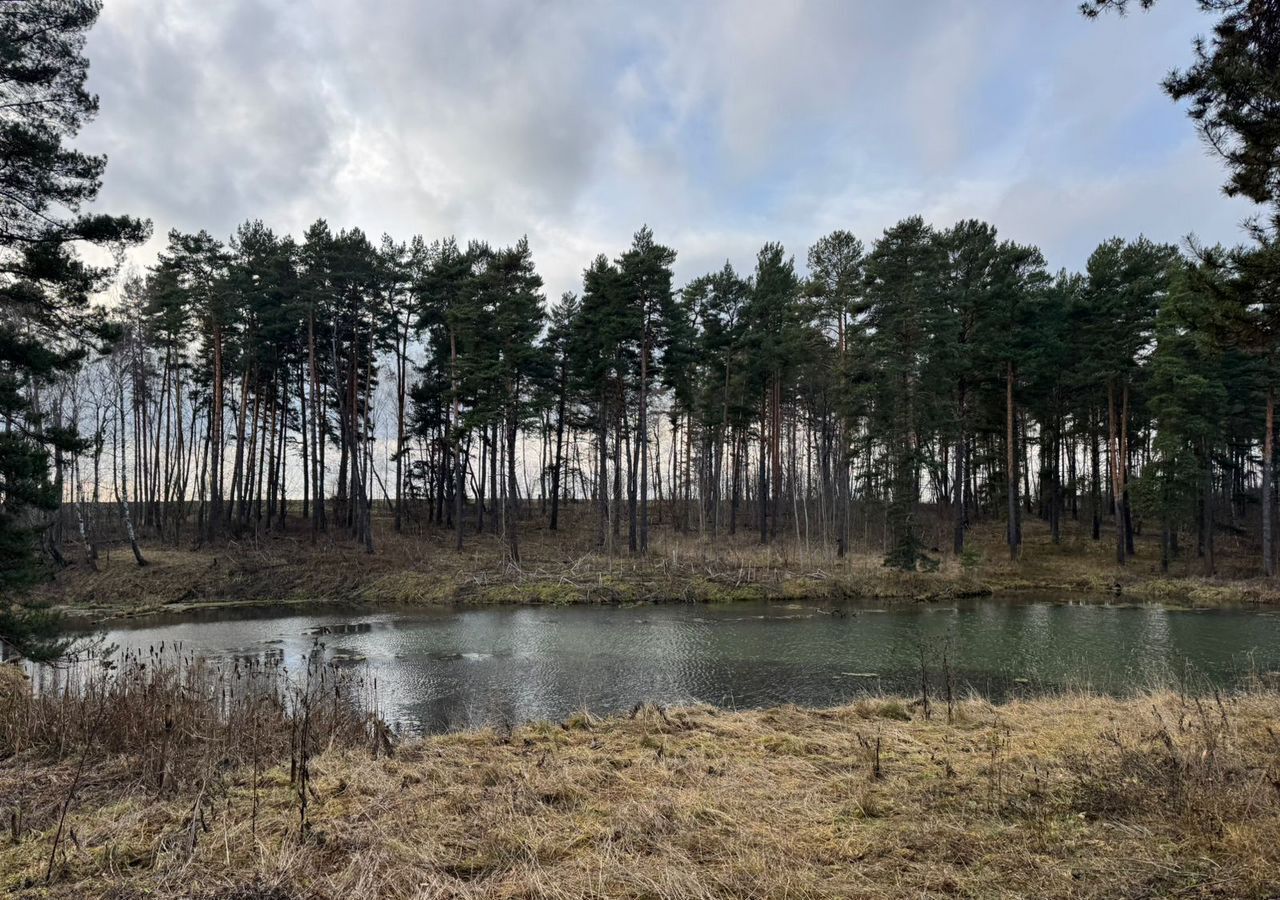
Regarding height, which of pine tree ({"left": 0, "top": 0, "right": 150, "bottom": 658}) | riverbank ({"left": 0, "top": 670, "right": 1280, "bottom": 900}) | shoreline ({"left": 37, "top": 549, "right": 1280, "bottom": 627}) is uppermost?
pine tree ({"left": 0, "top": 0, "right": 150, "bottom": 658})

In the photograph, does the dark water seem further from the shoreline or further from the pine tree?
the pine tree

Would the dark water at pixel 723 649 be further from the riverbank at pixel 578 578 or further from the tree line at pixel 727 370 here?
the tree line at pixel 727 370

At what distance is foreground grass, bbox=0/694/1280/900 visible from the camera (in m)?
3.49

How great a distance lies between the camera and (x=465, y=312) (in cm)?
2894

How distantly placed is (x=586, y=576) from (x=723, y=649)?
11663 mm

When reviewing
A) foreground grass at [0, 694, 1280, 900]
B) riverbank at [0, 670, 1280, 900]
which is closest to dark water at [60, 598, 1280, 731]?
riverbank at [0, 670, 1280, 900]

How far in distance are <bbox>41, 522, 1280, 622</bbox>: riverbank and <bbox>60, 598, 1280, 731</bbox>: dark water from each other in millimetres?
2233

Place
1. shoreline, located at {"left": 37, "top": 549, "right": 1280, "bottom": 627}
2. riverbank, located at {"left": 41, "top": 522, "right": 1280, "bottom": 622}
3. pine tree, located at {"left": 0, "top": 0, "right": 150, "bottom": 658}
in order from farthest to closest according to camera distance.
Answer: riverbank, located at {"left": 41, "top": 522, "right": 1280, "bottom": 622} → shoreline, located at {"left": 37, "top": 549, "right": 1280, "bottom": 627} → pine tree, located at {"left": 0, "top": 0, "right": 150, "bottom": 658}

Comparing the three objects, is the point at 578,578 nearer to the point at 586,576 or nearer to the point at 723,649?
the point at 586,576

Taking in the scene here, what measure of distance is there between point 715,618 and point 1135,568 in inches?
821

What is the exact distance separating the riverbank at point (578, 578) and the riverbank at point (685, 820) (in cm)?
1855

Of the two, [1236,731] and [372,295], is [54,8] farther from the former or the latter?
[372,295]

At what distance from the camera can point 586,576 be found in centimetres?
2681

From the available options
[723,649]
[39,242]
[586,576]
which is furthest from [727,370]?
[39,242]
